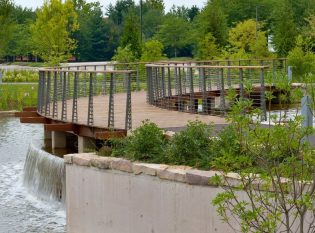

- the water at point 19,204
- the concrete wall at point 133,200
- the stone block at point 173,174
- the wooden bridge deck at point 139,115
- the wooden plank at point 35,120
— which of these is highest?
the wooden bridge deck at point 139,115

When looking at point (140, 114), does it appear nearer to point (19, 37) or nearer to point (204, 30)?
point (204, 30)

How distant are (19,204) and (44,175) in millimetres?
949

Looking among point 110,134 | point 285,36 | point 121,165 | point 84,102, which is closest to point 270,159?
point 121,165

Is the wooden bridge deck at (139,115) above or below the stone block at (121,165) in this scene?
above

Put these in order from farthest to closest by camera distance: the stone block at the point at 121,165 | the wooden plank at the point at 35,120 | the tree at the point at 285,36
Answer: the tree at the point at 285,36 < the wooden plank at the point at 35,120 < the stone block at the point at 121,165

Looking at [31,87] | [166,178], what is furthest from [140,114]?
[31,87]

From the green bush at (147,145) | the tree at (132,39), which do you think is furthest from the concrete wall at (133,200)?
the tree at (132,39)

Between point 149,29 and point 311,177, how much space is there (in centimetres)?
9793

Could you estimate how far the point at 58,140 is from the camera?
21.1 meters

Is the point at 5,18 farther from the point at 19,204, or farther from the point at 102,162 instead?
the point at 102,162

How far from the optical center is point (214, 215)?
10758 mm

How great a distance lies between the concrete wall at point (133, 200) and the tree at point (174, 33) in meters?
71.4

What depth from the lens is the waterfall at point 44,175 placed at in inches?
722

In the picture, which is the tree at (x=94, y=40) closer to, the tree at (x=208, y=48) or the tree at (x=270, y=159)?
the tree at (x=208, y=48)
